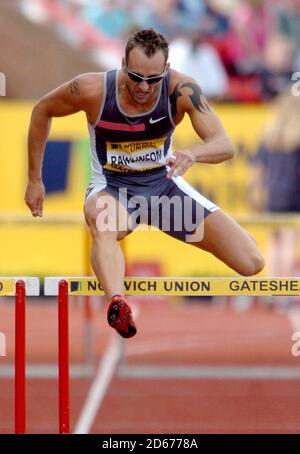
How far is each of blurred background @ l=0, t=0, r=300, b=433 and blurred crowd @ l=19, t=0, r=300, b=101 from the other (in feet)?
0.06

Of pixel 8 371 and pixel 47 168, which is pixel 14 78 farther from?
pixel 8 371

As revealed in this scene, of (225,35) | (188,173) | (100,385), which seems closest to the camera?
(100,385)

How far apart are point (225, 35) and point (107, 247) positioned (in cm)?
1010

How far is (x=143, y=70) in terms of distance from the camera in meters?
6.18

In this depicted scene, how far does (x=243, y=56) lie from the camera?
15969 mm

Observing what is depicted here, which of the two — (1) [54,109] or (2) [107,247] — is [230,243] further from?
(1) [54,109]

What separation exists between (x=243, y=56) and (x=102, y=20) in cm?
207

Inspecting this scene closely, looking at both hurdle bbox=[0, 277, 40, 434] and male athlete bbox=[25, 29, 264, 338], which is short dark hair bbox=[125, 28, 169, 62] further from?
hurdle bbox=[0, 277, 40, 434]

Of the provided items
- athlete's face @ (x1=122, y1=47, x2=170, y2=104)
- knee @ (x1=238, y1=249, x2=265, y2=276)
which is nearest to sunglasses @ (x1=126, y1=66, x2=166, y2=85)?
athlete's face @ (x1=122, y1=47, x2=170, y2=104)

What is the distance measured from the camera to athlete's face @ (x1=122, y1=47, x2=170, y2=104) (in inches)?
243

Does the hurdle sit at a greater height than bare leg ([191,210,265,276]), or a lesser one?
lesser

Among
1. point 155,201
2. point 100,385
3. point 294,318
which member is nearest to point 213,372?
point 100,385

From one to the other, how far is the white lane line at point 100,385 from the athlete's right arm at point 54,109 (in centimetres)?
196
